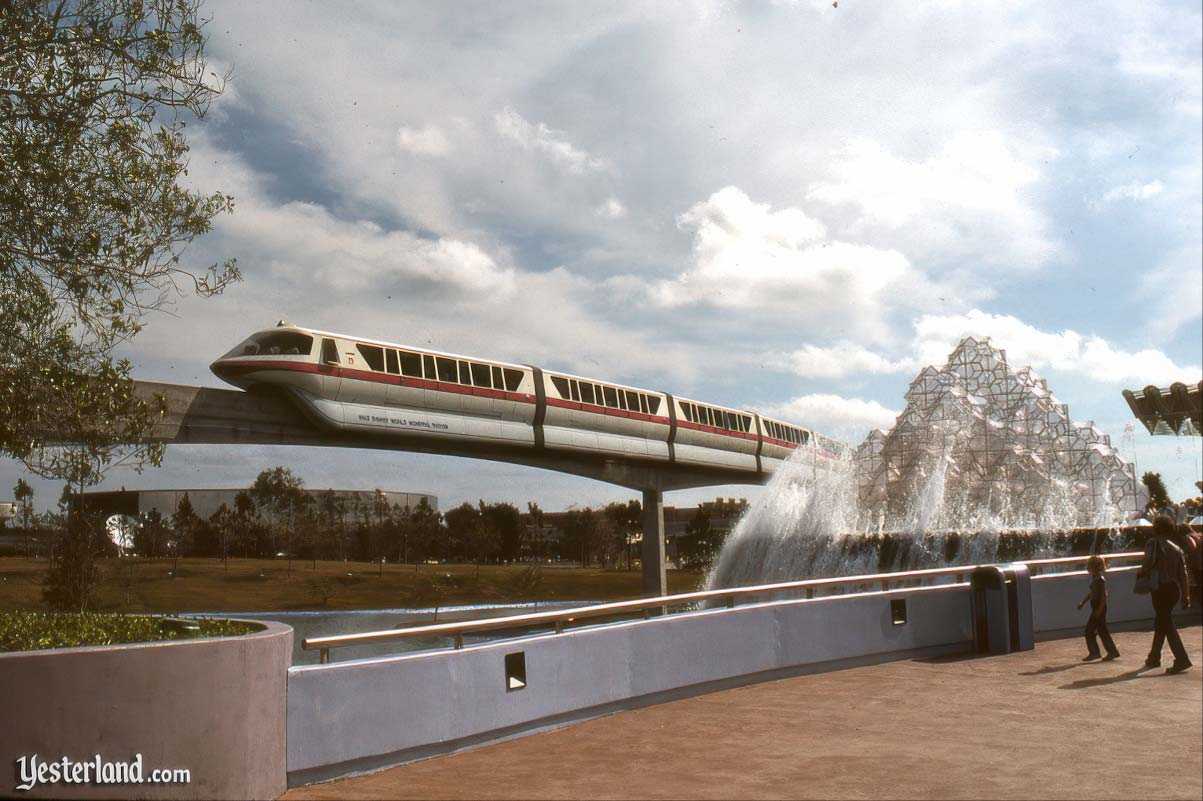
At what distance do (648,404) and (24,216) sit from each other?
3562cm

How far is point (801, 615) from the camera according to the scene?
10500mm

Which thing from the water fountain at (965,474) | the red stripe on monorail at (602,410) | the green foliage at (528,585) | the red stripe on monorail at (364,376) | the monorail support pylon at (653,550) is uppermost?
the red stripe on monorail at (364,376)

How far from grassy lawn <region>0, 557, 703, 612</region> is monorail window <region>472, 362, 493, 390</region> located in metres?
22.2

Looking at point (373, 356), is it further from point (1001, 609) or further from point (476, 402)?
point (1001, 609)

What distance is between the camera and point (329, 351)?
30.8 meters

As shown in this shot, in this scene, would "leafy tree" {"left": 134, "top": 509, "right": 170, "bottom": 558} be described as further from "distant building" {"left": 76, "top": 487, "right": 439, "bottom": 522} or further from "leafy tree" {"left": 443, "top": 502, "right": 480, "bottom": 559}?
"leafy tree" {"left": 443, "top": 502, "right": 480, "bottom": 559}

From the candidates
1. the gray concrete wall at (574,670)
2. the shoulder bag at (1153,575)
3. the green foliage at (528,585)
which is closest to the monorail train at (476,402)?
the green foliage at (528,585)

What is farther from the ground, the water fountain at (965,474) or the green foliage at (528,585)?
the water fountain at (965,474)

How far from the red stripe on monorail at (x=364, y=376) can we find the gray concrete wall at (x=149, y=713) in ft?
83.4

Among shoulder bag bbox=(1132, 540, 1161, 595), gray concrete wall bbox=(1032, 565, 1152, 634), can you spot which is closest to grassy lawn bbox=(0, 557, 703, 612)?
gray concrete wall bbox=(1032, 565, 1152, 634)

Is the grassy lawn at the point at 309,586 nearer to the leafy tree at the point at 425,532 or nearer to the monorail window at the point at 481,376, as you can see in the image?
the leafy tree at the point at 425,532

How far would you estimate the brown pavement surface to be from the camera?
232 inches

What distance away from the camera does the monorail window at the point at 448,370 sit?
34.0m

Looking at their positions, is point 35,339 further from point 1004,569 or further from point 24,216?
point 1004,569
